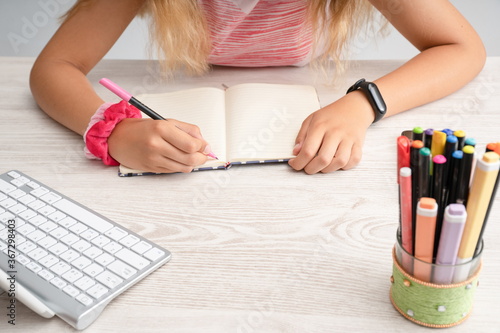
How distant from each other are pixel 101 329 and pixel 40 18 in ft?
7.61

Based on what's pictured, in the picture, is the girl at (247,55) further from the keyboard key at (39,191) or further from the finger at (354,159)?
the keyboard key at (39,191)

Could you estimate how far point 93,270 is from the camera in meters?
0.59

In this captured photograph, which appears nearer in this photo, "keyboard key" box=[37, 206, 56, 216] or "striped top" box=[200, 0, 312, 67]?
"keyboard key" box=[37, 206, 56, 216]

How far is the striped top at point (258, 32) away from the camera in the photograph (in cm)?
109

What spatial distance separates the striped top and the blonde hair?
3 centimetres

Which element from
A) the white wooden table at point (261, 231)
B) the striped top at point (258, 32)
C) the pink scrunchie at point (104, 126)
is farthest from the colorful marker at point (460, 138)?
the striped top at point (258, 32)

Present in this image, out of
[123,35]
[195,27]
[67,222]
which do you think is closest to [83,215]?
[67,222]

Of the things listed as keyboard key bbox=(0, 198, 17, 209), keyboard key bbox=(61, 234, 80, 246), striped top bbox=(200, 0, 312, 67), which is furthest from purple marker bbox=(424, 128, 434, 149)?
striped top bbox=(200, 0, 312, 67)

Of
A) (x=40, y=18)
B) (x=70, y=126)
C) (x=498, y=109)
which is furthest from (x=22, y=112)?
(x=40, y=18)

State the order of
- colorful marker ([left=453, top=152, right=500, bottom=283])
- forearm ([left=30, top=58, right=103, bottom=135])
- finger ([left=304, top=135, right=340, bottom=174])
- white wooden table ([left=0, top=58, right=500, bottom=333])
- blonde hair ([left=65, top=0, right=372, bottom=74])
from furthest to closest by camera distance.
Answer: blonde hair ([left=65, top=0, right=372, bottom=74]) < forearm ([left=30, top=58, right=103, bottom=135]) < finger ([left=304, top=135, right=340, bottom=174]) < white wooden table ([left=0, top=58, right=500, bottom=333]) < colorful marker ([left=453, top=152, right=500, bottom=283])

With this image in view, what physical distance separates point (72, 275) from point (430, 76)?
64 cm

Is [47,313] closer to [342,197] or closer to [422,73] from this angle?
[342,197]

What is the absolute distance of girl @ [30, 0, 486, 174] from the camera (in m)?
0.78

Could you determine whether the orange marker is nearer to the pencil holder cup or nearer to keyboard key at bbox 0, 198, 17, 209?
the pencil holder cup
